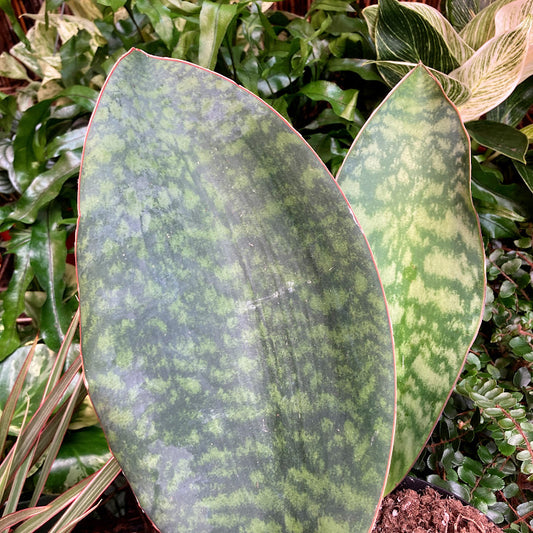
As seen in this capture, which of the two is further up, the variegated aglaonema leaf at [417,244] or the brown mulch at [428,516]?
the variegated aglaonema leaf at [417,244]

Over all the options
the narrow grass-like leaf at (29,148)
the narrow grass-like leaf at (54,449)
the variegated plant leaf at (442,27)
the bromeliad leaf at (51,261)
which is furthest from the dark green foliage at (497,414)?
the narrow grass-like leaf at (29,148)

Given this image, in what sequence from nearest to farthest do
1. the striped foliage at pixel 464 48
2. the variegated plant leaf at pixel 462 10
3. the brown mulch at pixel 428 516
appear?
the brown mulch at pixel 428 516 < the striped foliage at pixel 464 48 < the variegated plant leaf at pixel 462 10

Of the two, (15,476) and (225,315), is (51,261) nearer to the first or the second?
(15,476)

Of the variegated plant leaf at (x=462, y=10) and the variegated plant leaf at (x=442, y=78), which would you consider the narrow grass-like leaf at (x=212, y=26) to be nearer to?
the variegated plant leaf at (x=442, y=78)

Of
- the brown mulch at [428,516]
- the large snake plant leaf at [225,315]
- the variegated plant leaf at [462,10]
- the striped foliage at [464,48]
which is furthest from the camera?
the variegated plant leaf at [462,10]

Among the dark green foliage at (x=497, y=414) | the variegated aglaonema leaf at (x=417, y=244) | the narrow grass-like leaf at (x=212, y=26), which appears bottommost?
the dark green foliage at (x=497, y=414)
